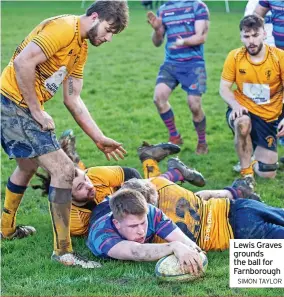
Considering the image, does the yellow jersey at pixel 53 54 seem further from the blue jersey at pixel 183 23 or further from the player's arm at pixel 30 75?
the blue jersey at pixel 183 23

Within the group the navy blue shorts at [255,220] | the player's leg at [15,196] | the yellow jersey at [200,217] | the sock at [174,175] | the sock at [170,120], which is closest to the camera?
the navy blue shorts at [255,220]

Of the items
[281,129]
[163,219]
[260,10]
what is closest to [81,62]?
[163,219]

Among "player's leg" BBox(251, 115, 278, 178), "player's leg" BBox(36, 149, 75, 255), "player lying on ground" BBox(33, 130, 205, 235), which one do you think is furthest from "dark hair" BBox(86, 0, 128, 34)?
"player's leg" BBox(251, 115, 278, 178)

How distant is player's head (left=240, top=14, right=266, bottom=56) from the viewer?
303 inches

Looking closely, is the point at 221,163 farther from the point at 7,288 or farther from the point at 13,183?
the point at 7,288

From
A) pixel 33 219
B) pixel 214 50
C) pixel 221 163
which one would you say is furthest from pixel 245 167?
pixel 214 50

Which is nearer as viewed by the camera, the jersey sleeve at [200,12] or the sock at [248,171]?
the sock at [248,171]

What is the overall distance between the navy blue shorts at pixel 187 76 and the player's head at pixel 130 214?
4.57 metres

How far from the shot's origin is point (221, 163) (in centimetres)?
890

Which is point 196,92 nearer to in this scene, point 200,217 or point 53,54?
point 200,217

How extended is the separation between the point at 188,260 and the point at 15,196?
2049 millimetres

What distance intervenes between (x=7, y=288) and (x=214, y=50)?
48.6 ft

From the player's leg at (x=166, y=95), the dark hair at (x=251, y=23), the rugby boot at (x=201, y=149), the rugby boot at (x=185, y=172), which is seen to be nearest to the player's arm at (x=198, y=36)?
the player's leg at (x=166, y=95)

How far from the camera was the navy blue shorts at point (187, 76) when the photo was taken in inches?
379
